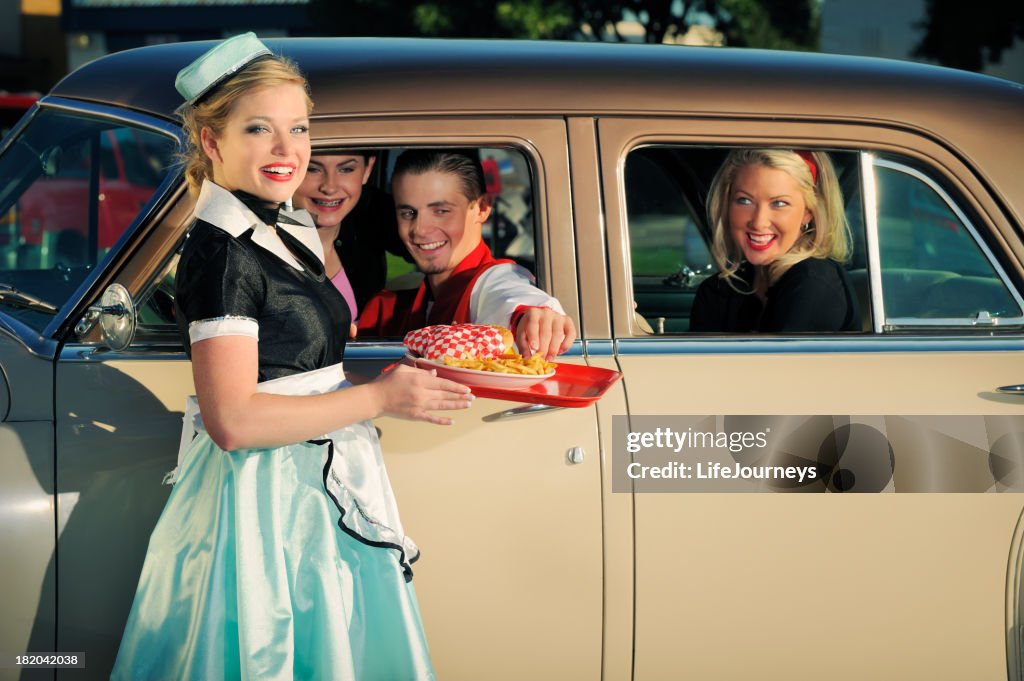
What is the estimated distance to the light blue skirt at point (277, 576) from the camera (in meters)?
2.17

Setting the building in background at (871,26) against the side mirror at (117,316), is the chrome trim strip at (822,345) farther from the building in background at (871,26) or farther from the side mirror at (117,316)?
the building in background at (871,26)

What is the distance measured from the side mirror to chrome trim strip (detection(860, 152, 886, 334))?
71.6 inches

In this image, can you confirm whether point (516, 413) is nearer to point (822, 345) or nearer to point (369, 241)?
point (822, 345)

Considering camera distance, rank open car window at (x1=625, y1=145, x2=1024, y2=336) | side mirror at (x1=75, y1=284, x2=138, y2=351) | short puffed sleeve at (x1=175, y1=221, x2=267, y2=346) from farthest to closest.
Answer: open car window at (x1=625, y1=145, x2=1024, y2=336) < side mirror at (x1=75, y1=284, x2=138, y2=351) < short puffed sleeve at (x1=175, y1=221, x2=267, y2=346)

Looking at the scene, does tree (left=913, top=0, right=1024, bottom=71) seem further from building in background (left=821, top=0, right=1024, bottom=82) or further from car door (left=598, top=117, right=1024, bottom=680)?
car door (left=598, top=117, right=1024, bottom=680)

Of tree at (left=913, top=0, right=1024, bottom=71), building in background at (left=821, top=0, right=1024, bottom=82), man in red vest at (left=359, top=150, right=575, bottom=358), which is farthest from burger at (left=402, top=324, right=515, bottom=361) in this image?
building in background at (left=821, top=0, right=1024, bottom=82)

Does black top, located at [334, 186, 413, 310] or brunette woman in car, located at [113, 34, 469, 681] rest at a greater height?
black top, located at [334, 186, 413, 310]

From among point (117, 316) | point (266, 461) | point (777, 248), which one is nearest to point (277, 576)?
point (266, 461)

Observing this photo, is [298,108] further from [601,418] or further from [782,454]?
[782,454]

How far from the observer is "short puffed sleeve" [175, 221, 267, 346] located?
2.11m

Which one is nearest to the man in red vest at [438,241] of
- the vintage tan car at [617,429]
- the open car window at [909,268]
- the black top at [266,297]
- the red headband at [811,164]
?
the vintage tan car at [617,429]

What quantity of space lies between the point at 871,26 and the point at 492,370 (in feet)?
108

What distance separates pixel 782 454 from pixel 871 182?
2.56ft

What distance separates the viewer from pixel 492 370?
2393mm
